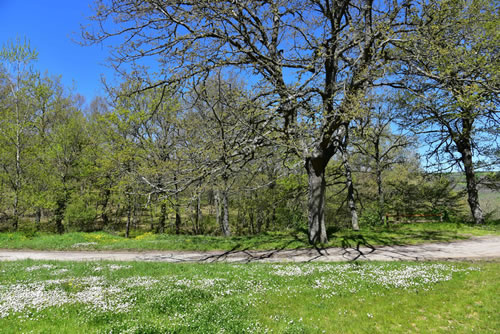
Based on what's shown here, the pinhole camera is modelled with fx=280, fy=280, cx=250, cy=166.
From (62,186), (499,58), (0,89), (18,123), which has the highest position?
(0,89)

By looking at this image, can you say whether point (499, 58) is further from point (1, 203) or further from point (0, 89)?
point (0, 89)

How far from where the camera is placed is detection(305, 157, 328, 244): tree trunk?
47.9ft

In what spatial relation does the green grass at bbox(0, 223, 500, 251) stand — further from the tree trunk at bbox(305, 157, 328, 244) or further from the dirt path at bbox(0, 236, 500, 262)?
the dirt path at bbox(0, 236, 500, 262)

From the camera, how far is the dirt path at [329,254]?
463 inches

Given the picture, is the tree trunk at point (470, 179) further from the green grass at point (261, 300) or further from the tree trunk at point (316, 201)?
the green grass at point (261, 300)

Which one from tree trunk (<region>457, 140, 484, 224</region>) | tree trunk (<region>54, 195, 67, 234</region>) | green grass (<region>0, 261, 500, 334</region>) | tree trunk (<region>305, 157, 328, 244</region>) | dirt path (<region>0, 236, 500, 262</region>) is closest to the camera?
green grass (<region>0, 261, 500, 334</region>)

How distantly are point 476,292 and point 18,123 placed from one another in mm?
32200

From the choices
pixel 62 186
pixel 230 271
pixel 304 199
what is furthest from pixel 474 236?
pixel 62 186

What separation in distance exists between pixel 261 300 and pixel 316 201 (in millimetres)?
8650

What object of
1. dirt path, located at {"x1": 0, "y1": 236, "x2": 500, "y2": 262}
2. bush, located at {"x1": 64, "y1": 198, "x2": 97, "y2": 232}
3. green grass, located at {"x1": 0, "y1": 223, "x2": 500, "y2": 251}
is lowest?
dirt path, located at {"x1": 0, "y1": 236, "x2": 500, "y2": 262}

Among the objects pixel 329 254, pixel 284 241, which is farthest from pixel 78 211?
pixel 329 254

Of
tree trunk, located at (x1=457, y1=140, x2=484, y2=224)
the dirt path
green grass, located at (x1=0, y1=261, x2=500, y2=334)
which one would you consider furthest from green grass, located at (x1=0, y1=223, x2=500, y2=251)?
green grass, located at (x1=0, y1=261, x2=500, y2=334)

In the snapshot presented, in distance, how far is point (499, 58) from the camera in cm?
1229

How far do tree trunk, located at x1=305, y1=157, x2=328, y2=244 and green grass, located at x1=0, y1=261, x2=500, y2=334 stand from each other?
5.02m
